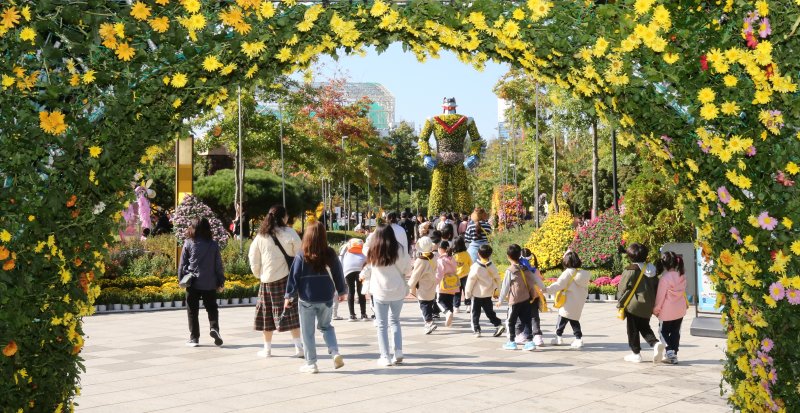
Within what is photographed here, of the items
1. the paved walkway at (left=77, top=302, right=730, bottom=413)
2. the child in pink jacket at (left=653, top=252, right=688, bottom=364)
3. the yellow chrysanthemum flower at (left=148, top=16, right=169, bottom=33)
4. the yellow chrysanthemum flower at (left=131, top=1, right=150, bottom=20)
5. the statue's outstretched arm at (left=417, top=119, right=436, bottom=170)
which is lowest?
the paved walkway at (left=77, top=302, right=730, bottom=413)

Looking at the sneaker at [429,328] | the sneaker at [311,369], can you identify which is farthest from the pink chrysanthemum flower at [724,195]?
the sneaker at [429,328]

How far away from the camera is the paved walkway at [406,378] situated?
7.75m

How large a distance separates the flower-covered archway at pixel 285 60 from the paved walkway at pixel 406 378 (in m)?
→ 2.11

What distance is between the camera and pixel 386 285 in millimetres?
9672

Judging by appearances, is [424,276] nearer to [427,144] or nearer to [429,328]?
[429,328]

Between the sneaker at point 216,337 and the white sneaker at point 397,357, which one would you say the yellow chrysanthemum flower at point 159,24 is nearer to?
the white sneaker at point 397,357

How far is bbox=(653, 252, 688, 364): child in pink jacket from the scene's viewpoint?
9727 millimetres

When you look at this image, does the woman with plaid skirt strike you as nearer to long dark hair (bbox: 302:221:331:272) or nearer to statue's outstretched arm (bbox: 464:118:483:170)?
long dark hair (bbox: 302:221:331:272)

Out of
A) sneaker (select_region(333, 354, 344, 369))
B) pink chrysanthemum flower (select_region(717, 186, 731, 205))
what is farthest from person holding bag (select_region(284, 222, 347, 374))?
pink chrysanthemum flower (select_region(717, 186, 731, 205))

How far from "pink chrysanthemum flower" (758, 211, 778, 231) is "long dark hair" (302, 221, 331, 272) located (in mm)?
4732

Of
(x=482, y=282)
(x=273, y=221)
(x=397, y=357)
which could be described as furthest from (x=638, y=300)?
(x=273, y=221)

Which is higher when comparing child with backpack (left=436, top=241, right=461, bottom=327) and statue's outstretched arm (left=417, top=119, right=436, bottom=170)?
statue's outstretched arm (left=417, top=119, right=436, bottom=170)

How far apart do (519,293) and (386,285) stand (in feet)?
6.36

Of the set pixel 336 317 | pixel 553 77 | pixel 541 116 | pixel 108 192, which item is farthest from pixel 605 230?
pixel 541 116
